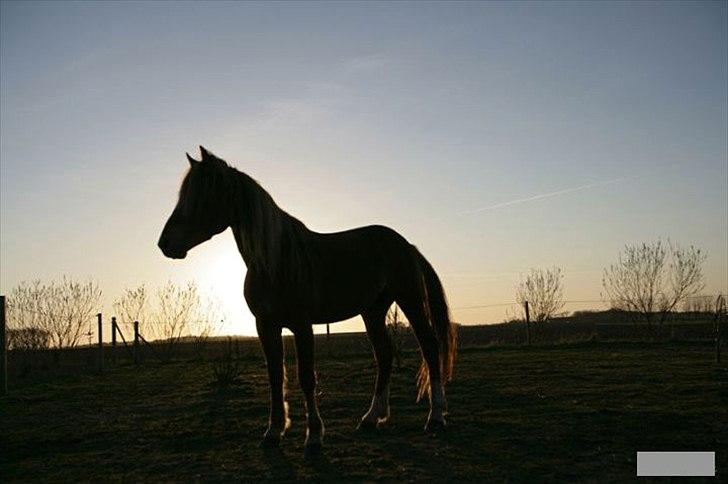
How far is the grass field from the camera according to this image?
463 centimetres

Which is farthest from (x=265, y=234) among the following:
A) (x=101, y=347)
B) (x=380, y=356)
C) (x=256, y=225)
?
(x=101, y=347)

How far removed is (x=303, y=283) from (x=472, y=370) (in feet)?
27.5

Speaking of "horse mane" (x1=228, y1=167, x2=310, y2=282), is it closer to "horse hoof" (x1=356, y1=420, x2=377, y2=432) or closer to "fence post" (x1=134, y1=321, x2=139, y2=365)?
"horse hoof" (x1=356, y1=420, x2=377, y2=432)

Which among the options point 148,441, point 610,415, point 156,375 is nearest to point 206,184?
point 148,441

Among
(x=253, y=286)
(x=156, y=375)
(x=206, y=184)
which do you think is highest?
(x=206, y=184)

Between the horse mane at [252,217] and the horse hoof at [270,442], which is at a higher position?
the horse mane at [252,217]

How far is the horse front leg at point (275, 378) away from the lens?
545 centimetres

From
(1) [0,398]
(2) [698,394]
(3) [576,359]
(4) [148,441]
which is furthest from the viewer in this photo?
(3) [576,359]

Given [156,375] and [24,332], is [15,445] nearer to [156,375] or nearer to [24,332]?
[156,375]

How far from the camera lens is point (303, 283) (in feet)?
18.1

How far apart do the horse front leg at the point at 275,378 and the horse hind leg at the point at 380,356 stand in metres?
1.02

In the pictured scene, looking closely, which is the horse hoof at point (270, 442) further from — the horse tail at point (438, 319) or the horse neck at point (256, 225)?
the horse tail at point (438, 319)

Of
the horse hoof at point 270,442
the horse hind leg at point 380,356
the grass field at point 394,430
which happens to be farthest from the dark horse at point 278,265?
the grass field at point 394,430

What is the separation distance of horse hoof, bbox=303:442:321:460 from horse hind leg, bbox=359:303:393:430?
1137mm
